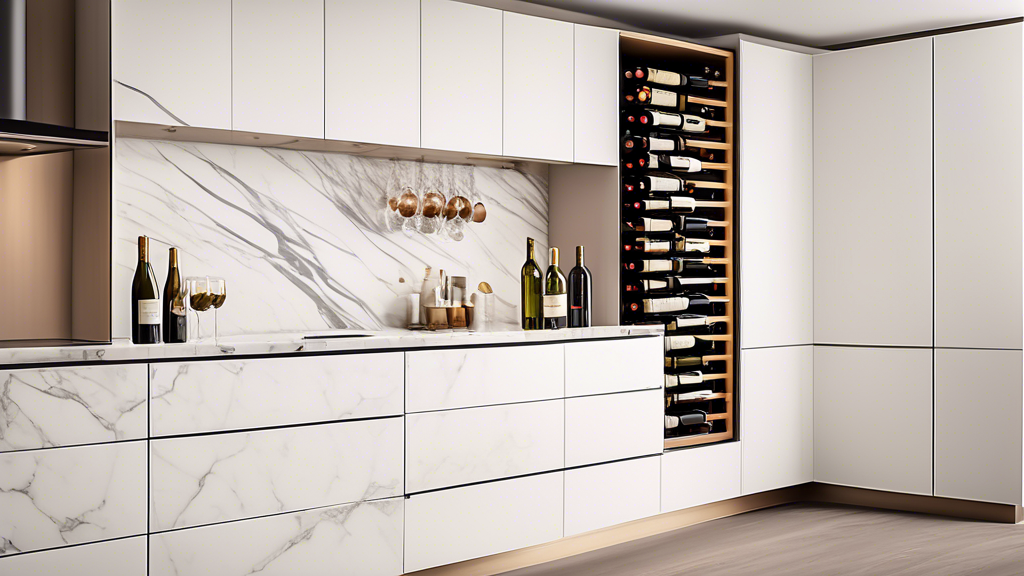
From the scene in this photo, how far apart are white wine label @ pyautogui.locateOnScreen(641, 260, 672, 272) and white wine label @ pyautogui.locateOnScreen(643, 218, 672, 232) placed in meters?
0.15

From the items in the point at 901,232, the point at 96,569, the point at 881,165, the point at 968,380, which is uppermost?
the point at 881,165

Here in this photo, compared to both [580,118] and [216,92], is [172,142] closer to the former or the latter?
[216,92]

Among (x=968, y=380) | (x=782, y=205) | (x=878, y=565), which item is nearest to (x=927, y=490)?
(x=968, y=380)

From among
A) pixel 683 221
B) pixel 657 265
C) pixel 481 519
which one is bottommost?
pixel 481 519

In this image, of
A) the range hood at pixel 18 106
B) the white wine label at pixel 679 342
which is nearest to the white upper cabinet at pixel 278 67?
the range hood at pixel 18 106

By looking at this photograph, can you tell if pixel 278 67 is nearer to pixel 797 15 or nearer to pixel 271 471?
pixel 271 471

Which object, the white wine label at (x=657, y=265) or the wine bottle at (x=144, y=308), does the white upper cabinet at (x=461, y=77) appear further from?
the wine bottle at (x=144, y=308)

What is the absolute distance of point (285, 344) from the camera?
10.7 feet

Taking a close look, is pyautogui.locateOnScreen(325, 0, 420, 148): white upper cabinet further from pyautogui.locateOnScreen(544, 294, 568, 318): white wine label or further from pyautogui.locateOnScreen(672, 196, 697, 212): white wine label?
pyautogui.locateOnScreen(672, 196, 697, 212): white wine label

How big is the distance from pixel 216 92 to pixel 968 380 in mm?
3752

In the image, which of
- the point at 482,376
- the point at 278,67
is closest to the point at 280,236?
the point at 278,67

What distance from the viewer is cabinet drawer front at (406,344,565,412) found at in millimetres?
3590

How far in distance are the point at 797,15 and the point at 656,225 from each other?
50.9 inches

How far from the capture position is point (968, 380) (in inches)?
186
